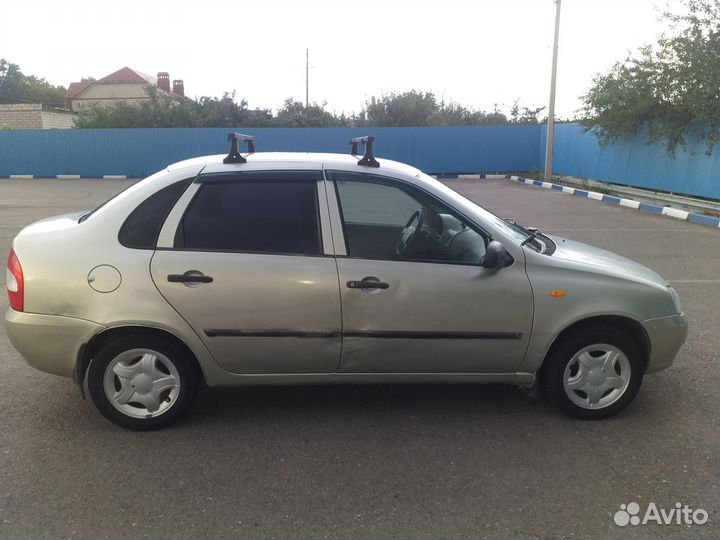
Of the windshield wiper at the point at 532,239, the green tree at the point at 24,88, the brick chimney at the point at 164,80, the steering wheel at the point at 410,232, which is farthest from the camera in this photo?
the green tree at the point at 24,88

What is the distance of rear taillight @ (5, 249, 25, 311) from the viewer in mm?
3322

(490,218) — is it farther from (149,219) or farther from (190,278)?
(149,219)

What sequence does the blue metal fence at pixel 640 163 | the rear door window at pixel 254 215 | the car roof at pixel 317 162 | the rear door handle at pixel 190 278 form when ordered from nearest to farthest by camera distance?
the rear door handle at pixel 190 278, the rear door window at pixel 254 215, the car roof at pixel 317 162, the blue metal fence at pixel 640 163

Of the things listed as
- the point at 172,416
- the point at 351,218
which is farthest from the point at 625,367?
the point at 172,416

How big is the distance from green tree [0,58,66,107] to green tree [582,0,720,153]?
71.1 meters

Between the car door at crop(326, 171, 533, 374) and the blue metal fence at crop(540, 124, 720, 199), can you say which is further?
the blue metal fence at crop(540, 124, 720, 199)

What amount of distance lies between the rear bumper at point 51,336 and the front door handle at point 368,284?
4.58 feet

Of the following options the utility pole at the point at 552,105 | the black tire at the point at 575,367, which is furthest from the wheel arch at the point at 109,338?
the utility pole at the point at 552,105

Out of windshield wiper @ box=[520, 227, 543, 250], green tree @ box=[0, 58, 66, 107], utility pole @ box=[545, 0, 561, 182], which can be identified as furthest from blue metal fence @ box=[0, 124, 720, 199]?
Result: green tree @ box=[0, 58, 66, 107]

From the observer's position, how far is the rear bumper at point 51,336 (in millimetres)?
3291

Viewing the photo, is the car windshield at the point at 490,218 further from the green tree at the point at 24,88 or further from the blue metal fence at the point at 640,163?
the green tree at the point at 24,88

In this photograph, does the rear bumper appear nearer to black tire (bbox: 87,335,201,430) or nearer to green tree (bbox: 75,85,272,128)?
black tire (bbox: 87,335,201,430)

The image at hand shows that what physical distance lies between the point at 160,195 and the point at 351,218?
1.12 m

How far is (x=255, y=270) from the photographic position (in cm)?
332
